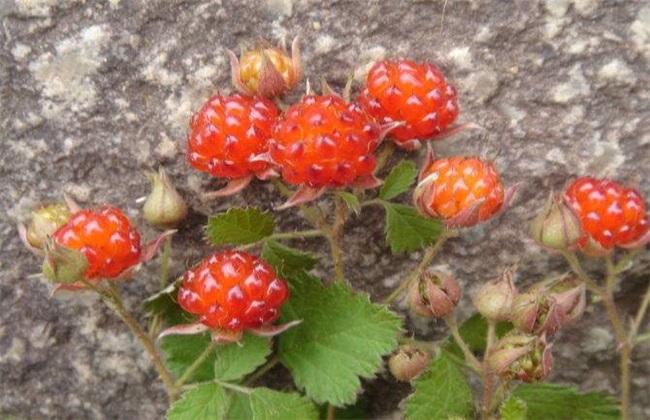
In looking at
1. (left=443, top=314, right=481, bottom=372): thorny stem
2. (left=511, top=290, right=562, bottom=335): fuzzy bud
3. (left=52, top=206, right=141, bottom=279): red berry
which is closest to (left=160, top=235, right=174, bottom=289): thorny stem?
(left=52, top=206, right=141, bottom=279): red berry

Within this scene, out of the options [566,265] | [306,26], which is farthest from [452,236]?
[306,26]

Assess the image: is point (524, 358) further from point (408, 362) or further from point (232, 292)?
point (232, 292)

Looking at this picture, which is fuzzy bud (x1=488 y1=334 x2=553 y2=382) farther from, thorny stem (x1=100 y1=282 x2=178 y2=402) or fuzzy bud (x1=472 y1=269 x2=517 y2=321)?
thorny stem (x1=100 y1=282 x2=178 y2=402)

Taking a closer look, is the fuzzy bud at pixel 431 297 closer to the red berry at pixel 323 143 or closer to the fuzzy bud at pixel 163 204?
the red berry at pixel 323 143

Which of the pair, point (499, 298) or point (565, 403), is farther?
point (565, 403)

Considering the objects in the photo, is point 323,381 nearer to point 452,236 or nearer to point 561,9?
point 452,236

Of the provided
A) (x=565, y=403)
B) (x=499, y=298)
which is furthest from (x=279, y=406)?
(x=565, y=403)
